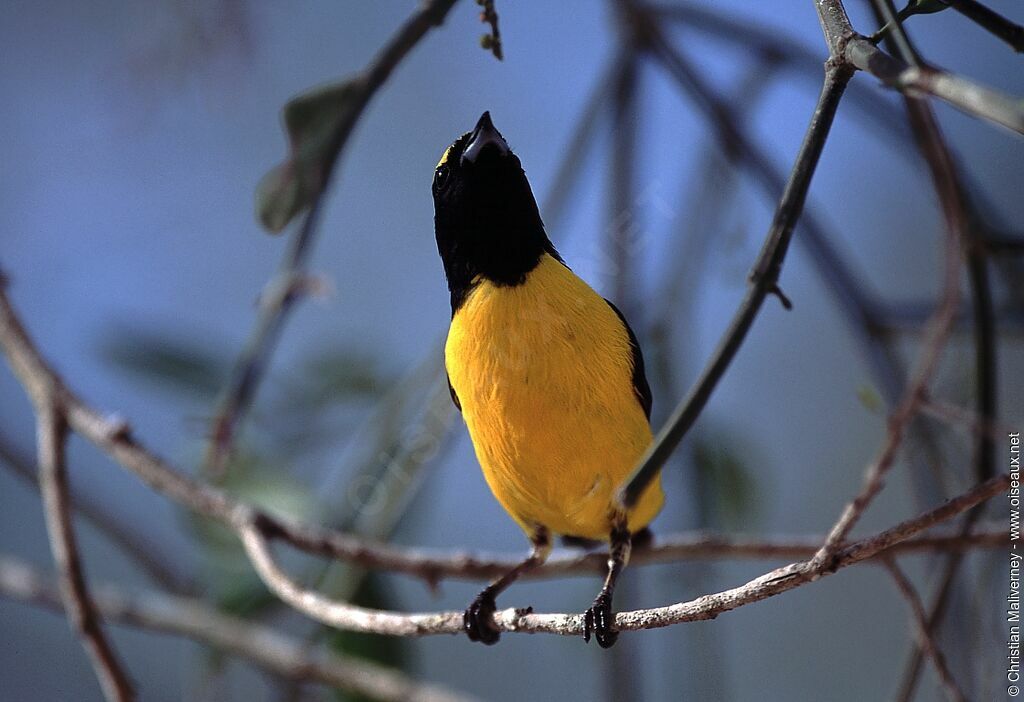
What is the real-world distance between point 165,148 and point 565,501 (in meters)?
0.92

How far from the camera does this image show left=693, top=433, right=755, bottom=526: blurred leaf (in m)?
1.03

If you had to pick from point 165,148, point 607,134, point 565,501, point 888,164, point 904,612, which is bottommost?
point 565,501

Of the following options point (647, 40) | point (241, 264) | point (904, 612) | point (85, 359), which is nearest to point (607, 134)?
point (647, 40)

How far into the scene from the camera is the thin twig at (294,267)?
1.81ft

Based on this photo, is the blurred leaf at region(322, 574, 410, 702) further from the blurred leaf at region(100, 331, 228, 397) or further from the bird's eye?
the bird's eye

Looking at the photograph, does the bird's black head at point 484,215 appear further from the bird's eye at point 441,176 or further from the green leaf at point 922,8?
the green leaf at point 922,8

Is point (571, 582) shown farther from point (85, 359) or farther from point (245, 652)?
point (85, 359)

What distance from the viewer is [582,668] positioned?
50.9 inches

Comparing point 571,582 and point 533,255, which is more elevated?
point 571,582

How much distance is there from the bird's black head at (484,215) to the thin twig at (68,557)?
448 millimetres

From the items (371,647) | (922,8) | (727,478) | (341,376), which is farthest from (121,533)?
(922,8)

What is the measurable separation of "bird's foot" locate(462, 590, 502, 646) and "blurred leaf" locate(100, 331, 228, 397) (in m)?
0.72

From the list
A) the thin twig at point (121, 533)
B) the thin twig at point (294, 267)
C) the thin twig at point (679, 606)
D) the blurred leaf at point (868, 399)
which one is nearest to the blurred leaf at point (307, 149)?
the thin twig at point (294, 267)

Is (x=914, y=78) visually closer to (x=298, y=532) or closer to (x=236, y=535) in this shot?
(x=298, y=532)
